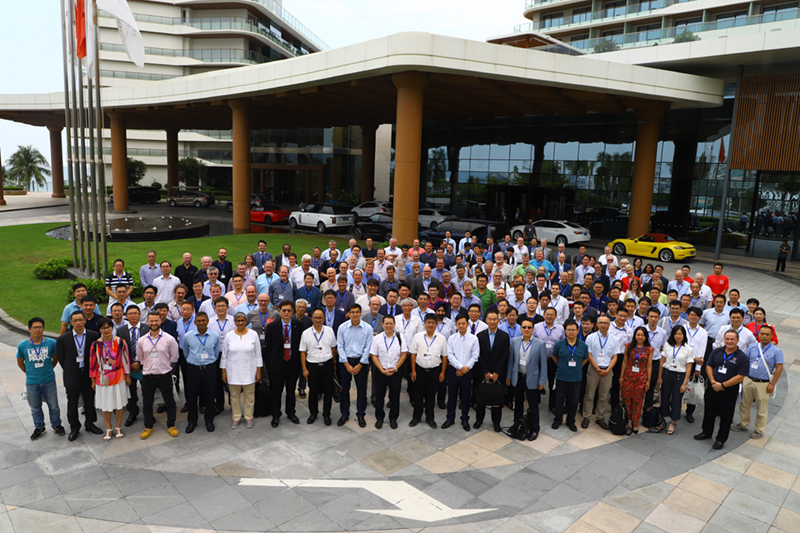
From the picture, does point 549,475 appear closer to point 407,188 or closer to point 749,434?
point 749,434

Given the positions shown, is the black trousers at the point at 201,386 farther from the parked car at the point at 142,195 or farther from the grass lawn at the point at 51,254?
the parked car at the point at 142,195

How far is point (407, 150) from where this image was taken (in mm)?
20953

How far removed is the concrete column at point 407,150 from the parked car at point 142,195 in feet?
114

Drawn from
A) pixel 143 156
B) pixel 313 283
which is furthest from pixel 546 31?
pixel 313 283

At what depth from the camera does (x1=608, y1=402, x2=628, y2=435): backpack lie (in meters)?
8.09

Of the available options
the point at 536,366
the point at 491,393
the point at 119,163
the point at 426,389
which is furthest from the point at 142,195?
the point at 536,366

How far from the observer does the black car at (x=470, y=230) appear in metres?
22.2

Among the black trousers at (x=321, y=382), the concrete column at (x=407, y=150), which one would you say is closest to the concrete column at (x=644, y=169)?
the concrete column at (x=407, y=150)

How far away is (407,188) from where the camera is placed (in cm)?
2105

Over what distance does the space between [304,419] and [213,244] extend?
1700 cm

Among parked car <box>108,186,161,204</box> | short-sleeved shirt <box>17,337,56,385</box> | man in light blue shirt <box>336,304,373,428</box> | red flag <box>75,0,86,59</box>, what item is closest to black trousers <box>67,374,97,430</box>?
short-sleeved shirt <box>17,337,56,385</box>

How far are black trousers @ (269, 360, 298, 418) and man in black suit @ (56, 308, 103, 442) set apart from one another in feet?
8.12

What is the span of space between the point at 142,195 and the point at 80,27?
3579 cm

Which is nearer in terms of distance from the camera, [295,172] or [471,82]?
[471,82]
